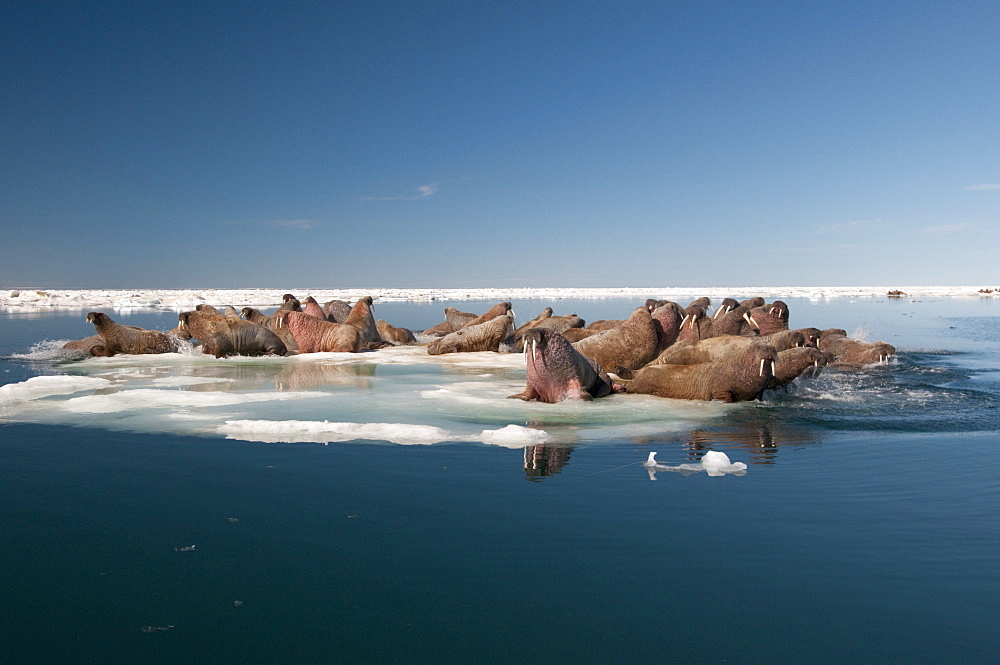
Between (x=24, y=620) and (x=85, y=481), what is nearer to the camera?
(x=24, y=620)

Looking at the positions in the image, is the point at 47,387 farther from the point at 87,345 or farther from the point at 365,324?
the point at 365,324

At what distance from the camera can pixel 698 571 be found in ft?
11.1

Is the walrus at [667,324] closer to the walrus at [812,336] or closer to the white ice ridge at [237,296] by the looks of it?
the walrus at [812,336]

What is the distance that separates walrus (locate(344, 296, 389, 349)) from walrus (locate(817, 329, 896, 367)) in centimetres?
1045

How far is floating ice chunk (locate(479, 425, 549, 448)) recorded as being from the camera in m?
6.31

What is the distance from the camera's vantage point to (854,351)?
13680 millimetres

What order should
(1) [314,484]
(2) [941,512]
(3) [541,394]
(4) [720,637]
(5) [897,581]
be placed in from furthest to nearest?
1. (3) [541,394]
2. (1) [314,484]
3. (2) [941,512]
4. (5) [897,581]
5. (4) [720,637]

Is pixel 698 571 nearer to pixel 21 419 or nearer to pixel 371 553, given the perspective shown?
pixel 371 553

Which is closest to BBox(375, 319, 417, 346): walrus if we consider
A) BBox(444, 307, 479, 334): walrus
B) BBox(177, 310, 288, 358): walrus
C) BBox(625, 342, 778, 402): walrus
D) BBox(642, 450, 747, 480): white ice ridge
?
BBox(444, 307, 479, 334): walrus

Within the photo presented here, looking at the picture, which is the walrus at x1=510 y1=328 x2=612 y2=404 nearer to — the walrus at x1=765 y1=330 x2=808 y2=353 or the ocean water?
the ocean water

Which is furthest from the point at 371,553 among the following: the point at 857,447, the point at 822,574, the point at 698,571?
the point at 857,447

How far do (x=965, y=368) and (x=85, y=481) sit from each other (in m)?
14.0

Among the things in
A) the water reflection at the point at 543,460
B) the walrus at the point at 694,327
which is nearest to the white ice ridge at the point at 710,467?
the water reflection at the point at 543,460

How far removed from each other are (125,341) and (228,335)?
2350mm
